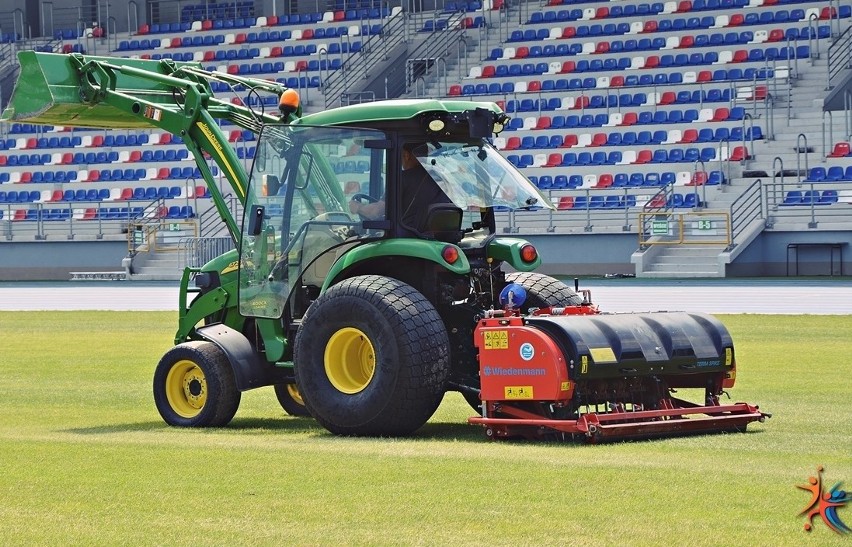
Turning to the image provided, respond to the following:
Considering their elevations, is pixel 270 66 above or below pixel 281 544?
above

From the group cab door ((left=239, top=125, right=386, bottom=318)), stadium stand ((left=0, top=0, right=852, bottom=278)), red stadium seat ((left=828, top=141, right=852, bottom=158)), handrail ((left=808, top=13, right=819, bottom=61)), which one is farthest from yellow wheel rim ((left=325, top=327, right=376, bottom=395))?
handrail ((left=808, top=13, right=819, bottom=61))

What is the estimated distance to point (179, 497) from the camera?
23.8 feet

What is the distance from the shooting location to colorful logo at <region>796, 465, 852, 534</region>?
611 cm

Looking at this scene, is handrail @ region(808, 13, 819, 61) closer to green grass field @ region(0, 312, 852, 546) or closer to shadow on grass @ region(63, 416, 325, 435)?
green grass field @ region(0, 312, 852, 546)

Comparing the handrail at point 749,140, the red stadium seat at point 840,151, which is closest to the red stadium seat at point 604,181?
the handrail at point 749,140

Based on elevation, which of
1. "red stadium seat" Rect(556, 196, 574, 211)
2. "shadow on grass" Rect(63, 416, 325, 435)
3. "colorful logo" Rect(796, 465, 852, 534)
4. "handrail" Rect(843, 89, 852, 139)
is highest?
"handrail" Rect(843, 89, 852, 139)

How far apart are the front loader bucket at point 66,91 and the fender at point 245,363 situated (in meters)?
1.82

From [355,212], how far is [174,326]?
12.5m

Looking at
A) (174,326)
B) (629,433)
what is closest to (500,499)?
(629,433)

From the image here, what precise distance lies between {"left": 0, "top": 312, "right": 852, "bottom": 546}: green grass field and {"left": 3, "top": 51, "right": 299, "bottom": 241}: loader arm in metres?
2.02

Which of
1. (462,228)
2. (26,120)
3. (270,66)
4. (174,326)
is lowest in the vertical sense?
(174,326)

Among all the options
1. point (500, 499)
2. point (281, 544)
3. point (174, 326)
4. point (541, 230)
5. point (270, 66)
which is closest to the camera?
point (281, 544)

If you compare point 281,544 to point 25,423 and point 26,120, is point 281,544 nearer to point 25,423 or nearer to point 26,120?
point 25,423

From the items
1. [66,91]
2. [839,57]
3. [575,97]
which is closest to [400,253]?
[66,91]
